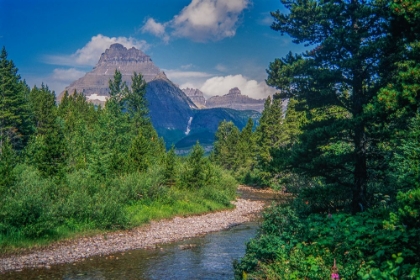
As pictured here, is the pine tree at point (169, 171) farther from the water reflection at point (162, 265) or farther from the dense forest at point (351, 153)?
the dense forest at point (351, 153)

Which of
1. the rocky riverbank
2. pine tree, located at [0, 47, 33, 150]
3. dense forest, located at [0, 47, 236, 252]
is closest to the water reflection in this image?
the rocky riverbank

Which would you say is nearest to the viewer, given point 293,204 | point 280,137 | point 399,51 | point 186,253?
point 399,51

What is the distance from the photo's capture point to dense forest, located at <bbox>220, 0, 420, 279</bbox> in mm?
9008

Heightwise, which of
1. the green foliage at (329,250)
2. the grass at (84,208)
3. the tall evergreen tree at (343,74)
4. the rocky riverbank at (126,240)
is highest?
the tall evergreen tree at (343,74)

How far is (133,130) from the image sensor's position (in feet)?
227

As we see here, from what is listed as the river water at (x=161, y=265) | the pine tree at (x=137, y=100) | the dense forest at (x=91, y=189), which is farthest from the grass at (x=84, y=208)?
the pine tree at (x=137, y=100)

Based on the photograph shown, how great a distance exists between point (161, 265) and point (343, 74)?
1347 cm

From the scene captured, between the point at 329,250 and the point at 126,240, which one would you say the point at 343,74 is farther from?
the point at 126,240

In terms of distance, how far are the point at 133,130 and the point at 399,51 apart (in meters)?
58.7

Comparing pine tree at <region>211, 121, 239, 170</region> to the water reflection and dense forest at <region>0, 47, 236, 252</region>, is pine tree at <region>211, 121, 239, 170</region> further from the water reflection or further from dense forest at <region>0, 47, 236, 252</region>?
the water reflection

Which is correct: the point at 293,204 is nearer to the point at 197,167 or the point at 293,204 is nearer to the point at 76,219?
the point at 76,219

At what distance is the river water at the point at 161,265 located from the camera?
1633 cm

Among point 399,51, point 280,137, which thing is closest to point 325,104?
point 399,51

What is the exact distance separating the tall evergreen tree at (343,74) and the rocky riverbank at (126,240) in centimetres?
1178
